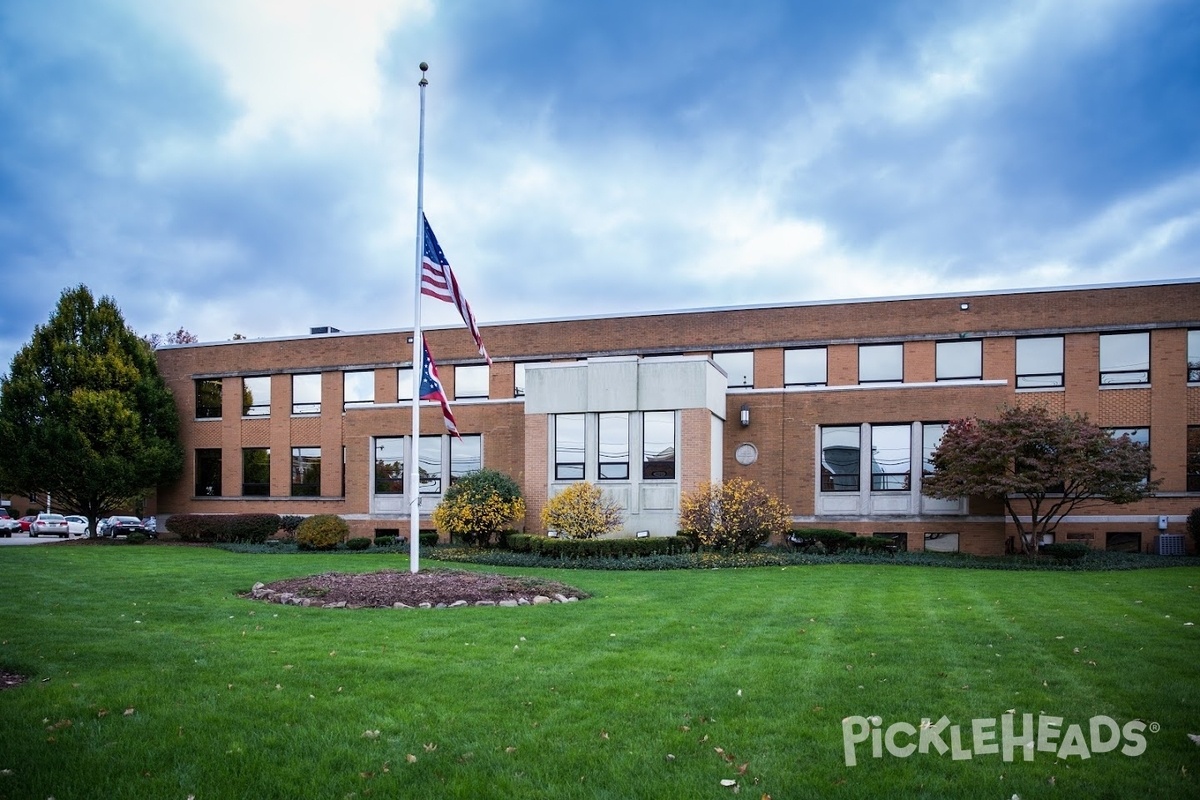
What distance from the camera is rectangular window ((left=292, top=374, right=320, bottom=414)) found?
3619 cm

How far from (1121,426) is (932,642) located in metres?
22.1

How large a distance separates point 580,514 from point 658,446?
380 cm

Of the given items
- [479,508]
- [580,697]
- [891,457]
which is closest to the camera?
[580,697]

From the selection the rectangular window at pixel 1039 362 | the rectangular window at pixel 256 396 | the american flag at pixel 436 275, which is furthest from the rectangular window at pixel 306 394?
the rectangular window at pixel 1039 362

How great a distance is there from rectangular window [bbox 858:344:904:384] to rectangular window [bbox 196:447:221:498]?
2833cm

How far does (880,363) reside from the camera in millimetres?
29422

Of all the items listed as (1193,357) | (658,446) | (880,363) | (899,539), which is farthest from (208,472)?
(1193,357)

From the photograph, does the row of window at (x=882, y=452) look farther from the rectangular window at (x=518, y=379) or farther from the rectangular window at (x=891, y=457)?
the rectangular window at (x=518, y=379)

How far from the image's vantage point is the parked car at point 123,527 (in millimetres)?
34594

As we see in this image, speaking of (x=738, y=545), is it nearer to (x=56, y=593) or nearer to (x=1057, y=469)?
(x=1057, y=469)

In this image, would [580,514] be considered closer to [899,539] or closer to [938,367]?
[899,539]

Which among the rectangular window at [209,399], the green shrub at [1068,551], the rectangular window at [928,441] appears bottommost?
the green shrub at [1068,551]

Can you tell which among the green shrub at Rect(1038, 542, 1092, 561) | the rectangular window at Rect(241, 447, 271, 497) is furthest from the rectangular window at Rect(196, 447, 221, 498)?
the green shrub at Rect(1038, 542, 1092, 561)

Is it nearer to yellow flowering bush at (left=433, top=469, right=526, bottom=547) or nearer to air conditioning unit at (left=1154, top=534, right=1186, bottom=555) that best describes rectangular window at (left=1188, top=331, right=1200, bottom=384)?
air conditioning unit at (left=1154, top=534, right=1186, bottom=555)
